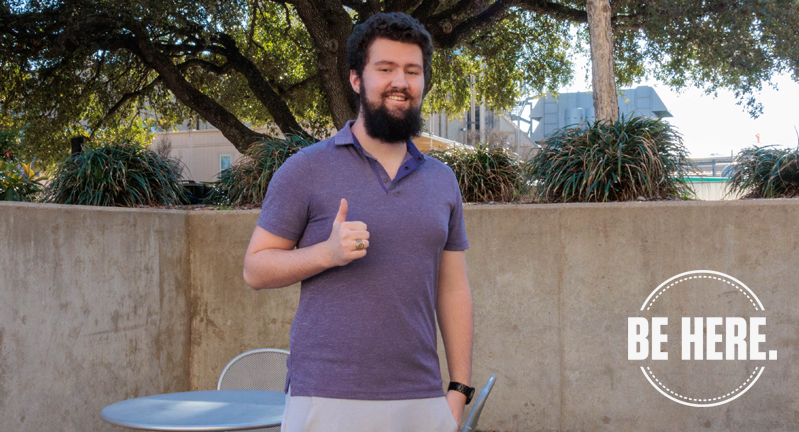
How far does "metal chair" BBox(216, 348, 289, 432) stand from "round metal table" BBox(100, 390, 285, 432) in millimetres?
474

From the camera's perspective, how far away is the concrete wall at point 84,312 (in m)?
3.71

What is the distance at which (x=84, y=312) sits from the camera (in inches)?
167

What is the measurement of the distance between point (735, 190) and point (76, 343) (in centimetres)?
569

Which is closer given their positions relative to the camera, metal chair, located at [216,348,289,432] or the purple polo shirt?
the purple polo shirt

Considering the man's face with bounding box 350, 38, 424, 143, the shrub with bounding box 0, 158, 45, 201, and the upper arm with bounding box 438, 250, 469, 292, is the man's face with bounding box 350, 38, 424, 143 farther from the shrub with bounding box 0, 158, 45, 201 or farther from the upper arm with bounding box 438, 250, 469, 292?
the shrub with bounding box 0, 158, 45, 201

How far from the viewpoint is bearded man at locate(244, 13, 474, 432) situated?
5.45ft

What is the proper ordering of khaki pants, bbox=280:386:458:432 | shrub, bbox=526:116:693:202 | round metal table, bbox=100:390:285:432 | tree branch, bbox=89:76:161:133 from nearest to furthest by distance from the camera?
khaki pants, bbox=280:386:458:432
round metal table, bbox=100:390:285:432
shrub, bbox=526:116:693:202
tree branch, bbox=89:76:161:133

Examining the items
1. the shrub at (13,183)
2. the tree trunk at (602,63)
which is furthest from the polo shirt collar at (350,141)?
the tree trunk at (602,63)

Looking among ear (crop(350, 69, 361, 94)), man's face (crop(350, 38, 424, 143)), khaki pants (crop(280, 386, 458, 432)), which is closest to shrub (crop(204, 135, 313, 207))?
ear (crop(350, 69, 361, 94))

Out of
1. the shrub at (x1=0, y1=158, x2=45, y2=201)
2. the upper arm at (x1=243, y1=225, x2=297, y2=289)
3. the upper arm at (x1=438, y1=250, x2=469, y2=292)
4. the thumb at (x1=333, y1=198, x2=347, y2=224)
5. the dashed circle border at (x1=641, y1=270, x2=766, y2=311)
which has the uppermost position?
the shrub at (x1=0, y1=158, x2=45, y2=201)

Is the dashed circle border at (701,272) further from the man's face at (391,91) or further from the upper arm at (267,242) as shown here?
the upper arm at (267,242)

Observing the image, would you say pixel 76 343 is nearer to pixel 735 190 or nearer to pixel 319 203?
pixel 319 203

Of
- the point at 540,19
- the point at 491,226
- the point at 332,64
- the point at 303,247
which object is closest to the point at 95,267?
the point at 491,226

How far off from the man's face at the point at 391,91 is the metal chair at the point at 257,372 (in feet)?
7.23
